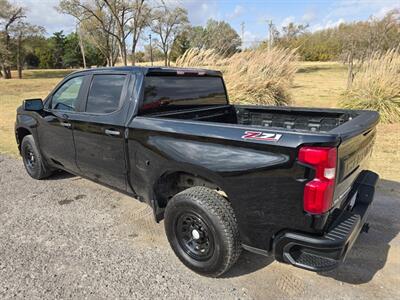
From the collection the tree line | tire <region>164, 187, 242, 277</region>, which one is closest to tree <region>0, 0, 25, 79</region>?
the tree line

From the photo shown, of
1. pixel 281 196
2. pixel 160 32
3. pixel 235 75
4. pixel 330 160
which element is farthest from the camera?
pixel 160 32

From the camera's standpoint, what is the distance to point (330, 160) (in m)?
2.07

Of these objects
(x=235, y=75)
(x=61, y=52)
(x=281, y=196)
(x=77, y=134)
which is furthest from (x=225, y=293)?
(x=61, y=52)

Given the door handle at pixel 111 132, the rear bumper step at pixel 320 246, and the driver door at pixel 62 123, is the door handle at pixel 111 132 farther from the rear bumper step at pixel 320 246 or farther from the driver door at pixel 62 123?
the rear bumper step at pixel 320 246

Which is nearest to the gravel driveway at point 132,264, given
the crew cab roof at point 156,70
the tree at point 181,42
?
the crew cab roof at point 156,70

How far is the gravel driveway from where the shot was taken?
8.67ft

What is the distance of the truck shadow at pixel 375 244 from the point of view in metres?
2.85

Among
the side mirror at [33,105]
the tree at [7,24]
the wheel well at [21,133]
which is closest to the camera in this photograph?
the side mirror at [33,105]

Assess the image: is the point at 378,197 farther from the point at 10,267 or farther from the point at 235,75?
the point at 235,75

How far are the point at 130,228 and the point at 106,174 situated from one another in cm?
68

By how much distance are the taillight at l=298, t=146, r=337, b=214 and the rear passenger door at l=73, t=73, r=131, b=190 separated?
75.3 inches

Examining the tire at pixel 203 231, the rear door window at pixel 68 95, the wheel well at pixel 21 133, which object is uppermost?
the rear door window at pixel 68 95

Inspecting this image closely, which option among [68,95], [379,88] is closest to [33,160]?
[68,95]

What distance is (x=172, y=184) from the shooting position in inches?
126
